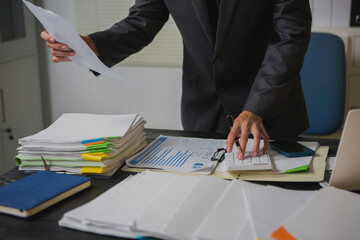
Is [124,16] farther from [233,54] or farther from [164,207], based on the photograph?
[164,207]

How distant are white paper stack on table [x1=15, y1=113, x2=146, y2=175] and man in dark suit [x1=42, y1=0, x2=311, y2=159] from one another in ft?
0.86

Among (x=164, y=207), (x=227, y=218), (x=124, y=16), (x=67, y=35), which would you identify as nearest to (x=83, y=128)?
(x=67, y=35)

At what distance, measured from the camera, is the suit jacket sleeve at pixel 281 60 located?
4.63 feet

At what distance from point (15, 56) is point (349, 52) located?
201cm

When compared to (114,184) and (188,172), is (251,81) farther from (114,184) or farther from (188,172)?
(114,184)

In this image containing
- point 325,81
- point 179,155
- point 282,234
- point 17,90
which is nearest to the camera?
point 282,234

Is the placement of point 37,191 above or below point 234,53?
below

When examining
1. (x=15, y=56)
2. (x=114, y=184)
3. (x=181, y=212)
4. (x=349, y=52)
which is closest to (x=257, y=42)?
(x=114, y=184)

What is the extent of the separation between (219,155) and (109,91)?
6.54ft

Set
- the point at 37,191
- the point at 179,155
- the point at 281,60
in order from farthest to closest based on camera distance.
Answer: the point at 281,60 → the point at 179,155 → the point at 37,191

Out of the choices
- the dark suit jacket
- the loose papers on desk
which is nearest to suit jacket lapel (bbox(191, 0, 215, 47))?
the dark suit jacket

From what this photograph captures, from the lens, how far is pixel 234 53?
5.28 feet

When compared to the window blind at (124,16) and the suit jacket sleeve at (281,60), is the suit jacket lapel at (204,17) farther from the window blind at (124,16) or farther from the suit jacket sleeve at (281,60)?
the window blind at (124,16)

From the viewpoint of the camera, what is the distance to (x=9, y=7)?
9.64ft
